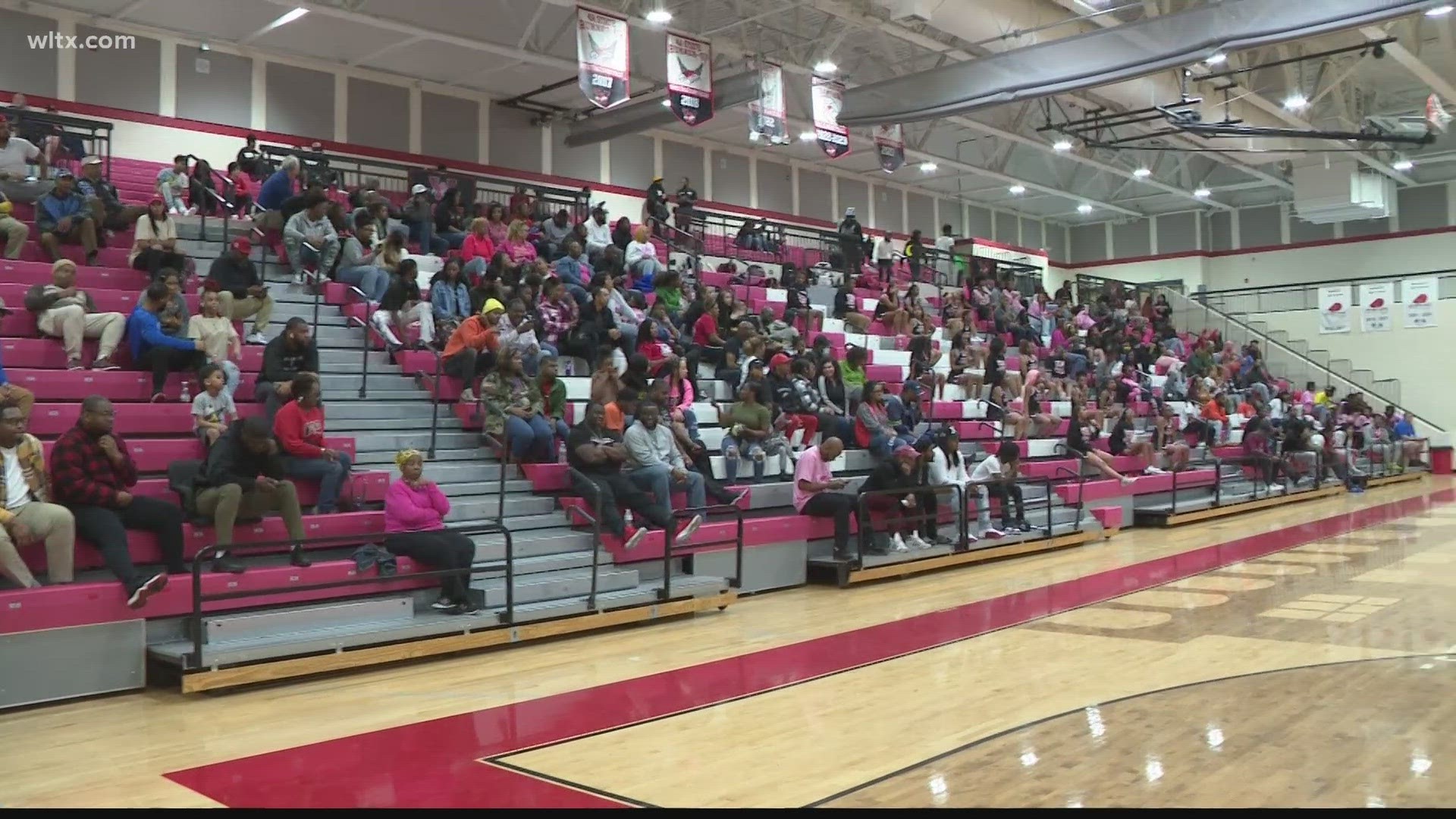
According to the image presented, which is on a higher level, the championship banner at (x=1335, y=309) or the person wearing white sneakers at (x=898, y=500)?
the championship banner at (x=1335, y=309)

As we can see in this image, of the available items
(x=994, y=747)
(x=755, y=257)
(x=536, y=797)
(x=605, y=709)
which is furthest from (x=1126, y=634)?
(x=755, y=257)

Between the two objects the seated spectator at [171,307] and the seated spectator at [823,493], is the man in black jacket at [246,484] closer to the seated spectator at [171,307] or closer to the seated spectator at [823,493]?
the seated spectator at [171,307]

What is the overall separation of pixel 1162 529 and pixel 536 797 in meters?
12.9

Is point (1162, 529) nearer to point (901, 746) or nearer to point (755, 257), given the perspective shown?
point (755, 257)

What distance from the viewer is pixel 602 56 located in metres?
12.9

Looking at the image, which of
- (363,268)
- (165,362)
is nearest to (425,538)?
(165,362)

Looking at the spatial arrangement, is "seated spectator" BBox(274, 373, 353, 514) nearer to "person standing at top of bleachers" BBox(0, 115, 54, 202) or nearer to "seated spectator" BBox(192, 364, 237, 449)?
"seated spectator" BBox(192, 364, 237, 449)

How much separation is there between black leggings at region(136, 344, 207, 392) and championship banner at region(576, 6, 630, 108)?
5.49m

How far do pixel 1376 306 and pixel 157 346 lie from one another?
94.7ft

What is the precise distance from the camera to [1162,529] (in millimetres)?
15602

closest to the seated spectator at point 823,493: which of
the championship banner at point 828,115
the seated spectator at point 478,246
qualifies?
the seated spectator at point 478,246

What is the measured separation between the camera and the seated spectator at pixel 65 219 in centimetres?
1041

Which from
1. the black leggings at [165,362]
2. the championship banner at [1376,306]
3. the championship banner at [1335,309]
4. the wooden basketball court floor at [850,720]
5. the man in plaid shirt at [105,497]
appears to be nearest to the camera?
the wooden basketball court floor at [850,720]

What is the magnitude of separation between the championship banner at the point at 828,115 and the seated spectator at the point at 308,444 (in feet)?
31.2
